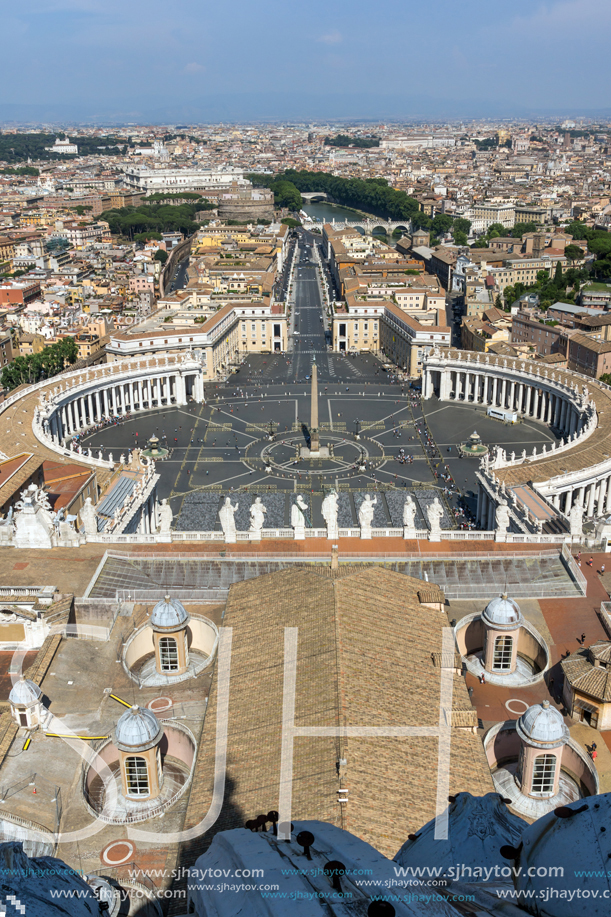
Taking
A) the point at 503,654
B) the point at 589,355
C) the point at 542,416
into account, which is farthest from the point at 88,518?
the point at 589,355

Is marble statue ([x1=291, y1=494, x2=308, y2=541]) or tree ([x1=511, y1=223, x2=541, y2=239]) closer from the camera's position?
marble statue ([x1=291, y1=494, x2=308, y2=541])

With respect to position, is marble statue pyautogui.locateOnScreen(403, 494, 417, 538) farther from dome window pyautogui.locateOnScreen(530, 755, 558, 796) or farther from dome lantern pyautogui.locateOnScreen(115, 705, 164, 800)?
dome lantern pyautogui.locateOnScreen(115, 705, 164, 800)

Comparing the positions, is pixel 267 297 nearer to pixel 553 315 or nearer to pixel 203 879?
pixel 553 315

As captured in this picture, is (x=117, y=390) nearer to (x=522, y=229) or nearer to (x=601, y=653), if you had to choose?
(x=601, y=653)

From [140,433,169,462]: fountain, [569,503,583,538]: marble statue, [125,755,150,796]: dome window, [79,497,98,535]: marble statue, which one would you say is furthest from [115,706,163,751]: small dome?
[140,433,169,462]: fountain

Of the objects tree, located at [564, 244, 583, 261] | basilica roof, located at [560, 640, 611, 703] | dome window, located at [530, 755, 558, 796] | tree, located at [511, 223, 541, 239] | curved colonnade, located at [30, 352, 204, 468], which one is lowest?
curved colonnade, located at [30, 352, 204, 468]

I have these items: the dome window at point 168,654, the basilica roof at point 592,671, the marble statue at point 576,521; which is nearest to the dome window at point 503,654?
the basilica roof at point 592,671
